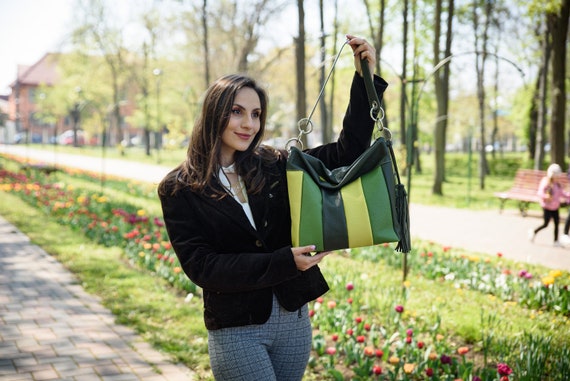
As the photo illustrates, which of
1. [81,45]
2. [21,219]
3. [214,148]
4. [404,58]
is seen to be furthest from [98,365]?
[81,45]

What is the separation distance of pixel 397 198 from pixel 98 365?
2948 millimetres

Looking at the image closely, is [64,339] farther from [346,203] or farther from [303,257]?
[346,203]

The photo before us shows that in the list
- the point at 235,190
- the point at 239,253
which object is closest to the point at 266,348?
the point at 239,253

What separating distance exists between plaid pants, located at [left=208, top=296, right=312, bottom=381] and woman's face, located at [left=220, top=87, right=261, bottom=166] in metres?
0.60

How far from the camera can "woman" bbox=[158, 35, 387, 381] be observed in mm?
1975

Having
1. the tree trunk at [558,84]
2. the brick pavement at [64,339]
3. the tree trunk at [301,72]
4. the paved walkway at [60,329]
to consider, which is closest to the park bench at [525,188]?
the tree trunk at [558,84]

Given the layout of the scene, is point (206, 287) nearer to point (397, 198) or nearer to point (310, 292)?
point (310, 292)

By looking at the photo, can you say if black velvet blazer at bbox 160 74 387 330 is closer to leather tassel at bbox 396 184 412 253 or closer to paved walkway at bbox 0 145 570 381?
leather tassel at bbox 396 184 412 253

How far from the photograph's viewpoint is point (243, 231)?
2.04m

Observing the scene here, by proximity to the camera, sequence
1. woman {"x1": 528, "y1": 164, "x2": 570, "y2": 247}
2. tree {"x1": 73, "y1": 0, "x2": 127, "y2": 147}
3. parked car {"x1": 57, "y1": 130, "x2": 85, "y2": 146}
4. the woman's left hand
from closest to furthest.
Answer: the woman's left hand < woman {"x1": 528, "y1": 164, "x2": 570, "y2": 247} < tree {"x1": 73, "y1": 0, "x2": 127, "y2": 147} < parked car {"x1": 57, "y1": 130, "x2": 85, "y2": 146}

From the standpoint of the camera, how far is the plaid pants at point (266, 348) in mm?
2014

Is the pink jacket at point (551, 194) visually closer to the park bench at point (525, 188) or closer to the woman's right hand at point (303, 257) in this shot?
the park bench at point (525, 188)

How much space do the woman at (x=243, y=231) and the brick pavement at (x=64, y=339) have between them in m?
2.08

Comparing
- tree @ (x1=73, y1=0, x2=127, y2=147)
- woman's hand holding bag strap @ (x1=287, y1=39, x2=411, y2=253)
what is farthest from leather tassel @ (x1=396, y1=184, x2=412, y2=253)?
tree @ (x1=73, y1=0, x2=127, y2=147)
